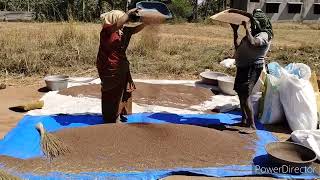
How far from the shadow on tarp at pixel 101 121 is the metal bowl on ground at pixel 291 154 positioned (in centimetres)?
12

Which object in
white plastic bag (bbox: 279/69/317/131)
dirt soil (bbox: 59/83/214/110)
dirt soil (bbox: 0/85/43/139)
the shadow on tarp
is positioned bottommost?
dirt soil (bbox: 0/85/43/139)

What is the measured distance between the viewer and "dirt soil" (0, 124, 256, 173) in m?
3.43

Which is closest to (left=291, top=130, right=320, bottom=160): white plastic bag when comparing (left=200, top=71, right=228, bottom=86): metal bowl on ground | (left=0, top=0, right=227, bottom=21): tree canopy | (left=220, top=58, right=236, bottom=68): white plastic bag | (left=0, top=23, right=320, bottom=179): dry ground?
(left=200, top=71, right=228, bottom=86): metal bowl on ground

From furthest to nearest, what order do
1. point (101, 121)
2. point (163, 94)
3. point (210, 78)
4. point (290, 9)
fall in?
point (290, 9), point (210, 78), point (163, 94), point (101, 121)

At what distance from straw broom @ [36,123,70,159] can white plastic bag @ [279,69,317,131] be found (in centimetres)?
236

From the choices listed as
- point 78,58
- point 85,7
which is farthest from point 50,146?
point 85,7

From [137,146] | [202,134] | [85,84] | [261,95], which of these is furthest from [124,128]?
[85,84]

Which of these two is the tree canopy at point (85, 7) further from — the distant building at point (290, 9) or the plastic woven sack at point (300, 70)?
the plastic woven sack at point (300, 70)

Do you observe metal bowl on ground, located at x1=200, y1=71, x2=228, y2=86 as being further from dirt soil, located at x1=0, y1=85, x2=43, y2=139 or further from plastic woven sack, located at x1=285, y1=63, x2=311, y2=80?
dirt soil, located at x1=0, y1=85, x2=43, y2=139

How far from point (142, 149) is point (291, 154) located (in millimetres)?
1300

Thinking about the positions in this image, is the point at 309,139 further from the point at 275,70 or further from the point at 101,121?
the point at 101,121

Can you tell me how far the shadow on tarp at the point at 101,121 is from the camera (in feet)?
10.9

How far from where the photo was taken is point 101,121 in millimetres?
Answer: 4707

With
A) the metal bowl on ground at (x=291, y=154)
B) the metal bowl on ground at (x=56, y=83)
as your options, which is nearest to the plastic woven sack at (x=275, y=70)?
the metal bowl on ground at (x=291, y=154)
